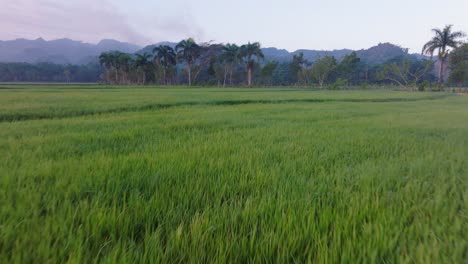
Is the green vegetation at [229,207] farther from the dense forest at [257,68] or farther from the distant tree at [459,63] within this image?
the distant tree at [459,63]

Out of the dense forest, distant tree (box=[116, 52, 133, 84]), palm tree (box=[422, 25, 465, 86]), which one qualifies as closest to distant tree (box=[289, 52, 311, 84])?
the dense forest

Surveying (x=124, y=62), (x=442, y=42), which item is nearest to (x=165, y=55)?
(x=124, y=62)

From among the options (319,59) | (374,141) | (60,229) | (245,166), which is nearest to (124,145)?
(245,166)

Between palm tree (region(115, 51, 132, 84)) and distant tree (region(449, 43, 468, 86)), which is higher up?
palm tree (region(115, 51, 132, 84))

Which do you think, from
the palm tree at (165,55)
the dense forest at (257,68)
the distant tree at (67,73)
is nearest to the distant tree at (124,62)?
the dense forest at (257,68)

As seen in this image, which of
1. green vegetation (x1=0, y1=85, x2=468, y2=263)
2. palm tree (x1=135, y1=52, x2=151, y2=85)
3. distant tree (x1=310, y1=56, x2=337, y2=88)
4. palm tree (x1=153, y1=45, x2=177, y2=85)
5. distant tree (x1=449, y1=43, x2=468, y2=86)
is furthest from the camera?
distant tree (x1=310, y1=56, x2=337, y2=88)

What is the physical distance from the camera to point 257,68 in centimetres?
Result: 6097

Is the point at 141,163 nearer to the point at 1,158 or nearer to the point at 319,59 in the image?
the point at 1,158

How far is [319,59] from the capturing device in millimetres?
56438

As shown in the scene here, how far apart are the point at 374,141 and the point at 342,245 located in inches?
118

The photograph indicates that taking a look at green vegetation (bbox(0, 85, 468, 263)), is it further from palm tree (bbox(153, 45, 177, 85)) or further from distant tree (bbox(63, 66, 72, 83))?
distant tree (bbox(63, 66, 72, 83))

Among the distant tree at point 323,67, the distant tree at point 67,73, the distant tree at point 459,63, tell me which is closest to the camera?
the distant tree at point 459,63

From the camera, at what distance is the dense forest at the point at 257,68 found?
129 feet

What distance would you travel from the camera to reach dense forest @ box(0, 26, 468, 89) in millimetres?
39281
